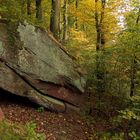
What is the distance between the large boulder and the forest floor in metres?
0.36

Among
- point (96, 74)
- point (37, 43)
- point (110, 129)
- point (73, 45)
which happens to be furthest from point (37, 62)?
point (73, 45)

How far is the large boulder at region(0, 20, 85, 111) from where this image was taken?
35.2 ft

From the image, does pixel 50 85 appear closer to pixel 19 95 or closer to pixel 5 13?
pixel 19 95

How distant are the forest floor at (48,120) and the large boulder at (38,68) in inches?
14.3

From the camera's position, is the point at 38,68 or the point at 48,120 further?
the point at 38,68

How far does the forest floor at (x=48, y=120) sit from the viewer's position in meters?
10.3

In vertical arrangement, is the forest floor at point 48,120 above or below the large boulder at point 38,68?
below

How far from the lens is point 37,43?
37.7 ft

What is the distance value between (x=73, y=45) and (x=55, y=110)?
18.0 ft

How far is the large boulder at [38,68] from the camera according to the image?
35.2ft

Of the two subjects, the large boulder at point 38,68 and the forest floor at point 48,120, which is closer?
the forest floor at point 48,120

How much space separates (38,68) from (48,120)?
1820 millimetres

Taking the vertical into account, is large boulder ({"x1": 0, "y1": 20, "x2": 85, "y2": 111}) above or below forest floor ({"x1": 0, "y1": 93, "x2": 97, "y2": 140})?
above

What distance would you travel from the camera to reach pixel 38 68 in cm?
1133
